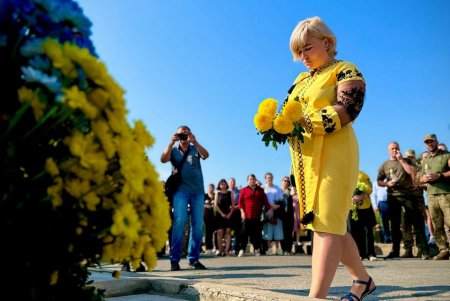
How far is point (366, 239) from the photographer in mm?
8961

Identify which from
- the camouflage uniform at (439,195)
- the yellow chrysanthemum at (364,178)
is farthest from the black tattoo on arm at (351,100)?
the camouflage uniform at (439,195)

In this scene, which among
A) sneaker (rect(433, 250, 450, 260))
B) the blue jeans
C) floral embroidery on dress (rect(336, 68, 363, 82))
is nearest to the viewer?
floral embroidery on dress (rect(336, 68, 363, 82))

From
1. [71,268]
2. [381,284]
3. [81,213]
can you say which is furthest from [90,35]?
[381,284]

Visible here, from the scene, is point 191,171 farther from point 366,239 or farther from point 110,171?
point 110,171

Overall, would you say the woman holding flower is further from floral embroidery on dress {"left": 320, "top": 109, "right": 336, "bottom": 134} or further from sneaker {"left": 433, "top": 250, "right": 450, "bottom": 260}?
floral embroidery on dress {"left": 320, "top": 109, "right": 336, "bottom": 134}

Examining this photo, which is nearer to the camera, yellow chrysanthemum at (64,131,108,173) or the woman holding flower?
yellow chrysanthemum at (64,131,108,173)

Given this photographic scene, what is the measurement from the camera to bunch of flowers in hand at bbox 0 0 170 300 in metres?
1.30

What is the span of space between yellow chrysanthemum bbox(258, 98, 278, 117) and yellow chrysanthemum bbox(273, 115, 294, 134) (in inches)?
2.7

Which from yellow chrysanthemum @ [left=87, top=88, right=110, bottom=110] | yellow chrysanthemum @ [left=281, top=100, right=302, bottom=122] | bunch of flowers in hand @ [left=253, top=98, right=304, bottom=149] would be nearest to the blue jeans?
bunch of flowers in hand @ [left=253, top=98, right=304, bottom=149]

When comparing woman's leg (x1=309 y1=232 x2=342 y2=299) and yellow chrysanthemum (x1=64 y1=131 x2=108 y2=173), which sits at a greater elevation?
yellow chrysanthemum (x1=64 y1=131 x2=108 y2=173)

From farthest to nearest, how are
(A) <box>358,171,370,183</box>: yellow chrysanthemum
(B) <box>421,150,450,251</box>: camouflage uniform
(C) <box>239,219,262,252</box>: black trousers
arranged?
(C) <box>239,219,262,252</box>: black trousers → (A) <box>358,171,370,183</box>: yellow chrysanthemum → (B) <box>421,150,450,251</box>: camouflage uniform

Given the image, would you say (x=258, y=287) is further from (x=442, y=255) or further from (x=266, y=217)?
(x=266, y=217)

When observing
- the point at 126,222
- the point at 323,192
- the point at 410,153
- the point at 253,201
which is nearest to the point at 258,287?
the point at 323,192

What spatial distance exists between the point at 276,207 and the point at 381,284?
729 centimetres
